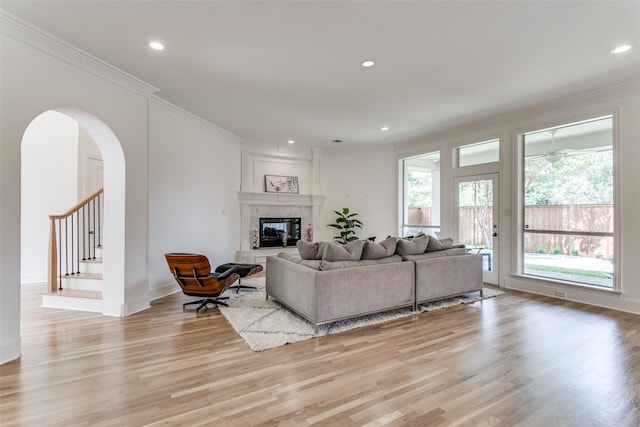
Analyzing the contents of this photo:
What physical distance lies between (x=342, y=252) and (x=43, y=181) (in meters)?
5.62

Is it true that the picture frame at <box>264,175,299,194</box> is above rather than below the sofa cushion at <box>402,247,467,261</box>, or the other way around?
above

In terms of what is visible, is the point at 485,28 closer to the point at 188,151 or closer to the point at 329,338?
the point at 329,338

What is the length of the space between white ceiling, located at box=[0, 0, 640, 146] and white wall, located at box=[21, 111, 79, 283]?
2.80 m

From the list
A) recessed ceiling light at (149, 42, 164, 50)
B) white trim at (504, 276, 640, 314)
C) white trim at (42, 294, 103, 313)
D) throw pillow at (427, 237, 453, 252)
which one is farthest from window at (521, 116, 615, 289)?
white trim at (42, 294, 103, 313)

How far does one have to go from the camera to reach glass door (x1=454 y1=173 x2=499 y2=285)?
5406 millimetres

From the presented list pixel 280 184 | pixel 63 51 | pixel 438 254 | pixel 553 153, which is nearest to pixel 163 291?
pixel 63 51

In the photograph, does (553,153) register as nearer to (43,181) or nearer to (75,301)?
(75,301)

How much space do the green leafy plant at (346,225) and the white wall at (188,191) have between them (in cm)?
244

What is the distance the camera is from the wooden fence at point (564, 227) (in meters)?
4.24

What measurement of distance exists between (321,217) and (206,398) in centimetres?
586

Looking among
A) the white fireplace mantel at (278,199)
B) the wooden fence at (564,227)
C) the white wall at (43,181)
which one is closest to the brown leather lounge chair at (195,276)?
the white fireplace mantel at (278,199)

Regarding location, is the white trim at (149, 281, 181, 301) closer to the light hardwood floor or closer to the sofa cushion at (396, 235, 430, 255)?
the light hardwood floor

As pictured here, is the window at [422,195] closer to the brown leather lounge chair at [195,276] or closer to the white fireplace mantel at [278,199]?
the white fireplace mantel at [278,199]

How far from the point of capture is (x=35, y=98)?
9.18 ft
